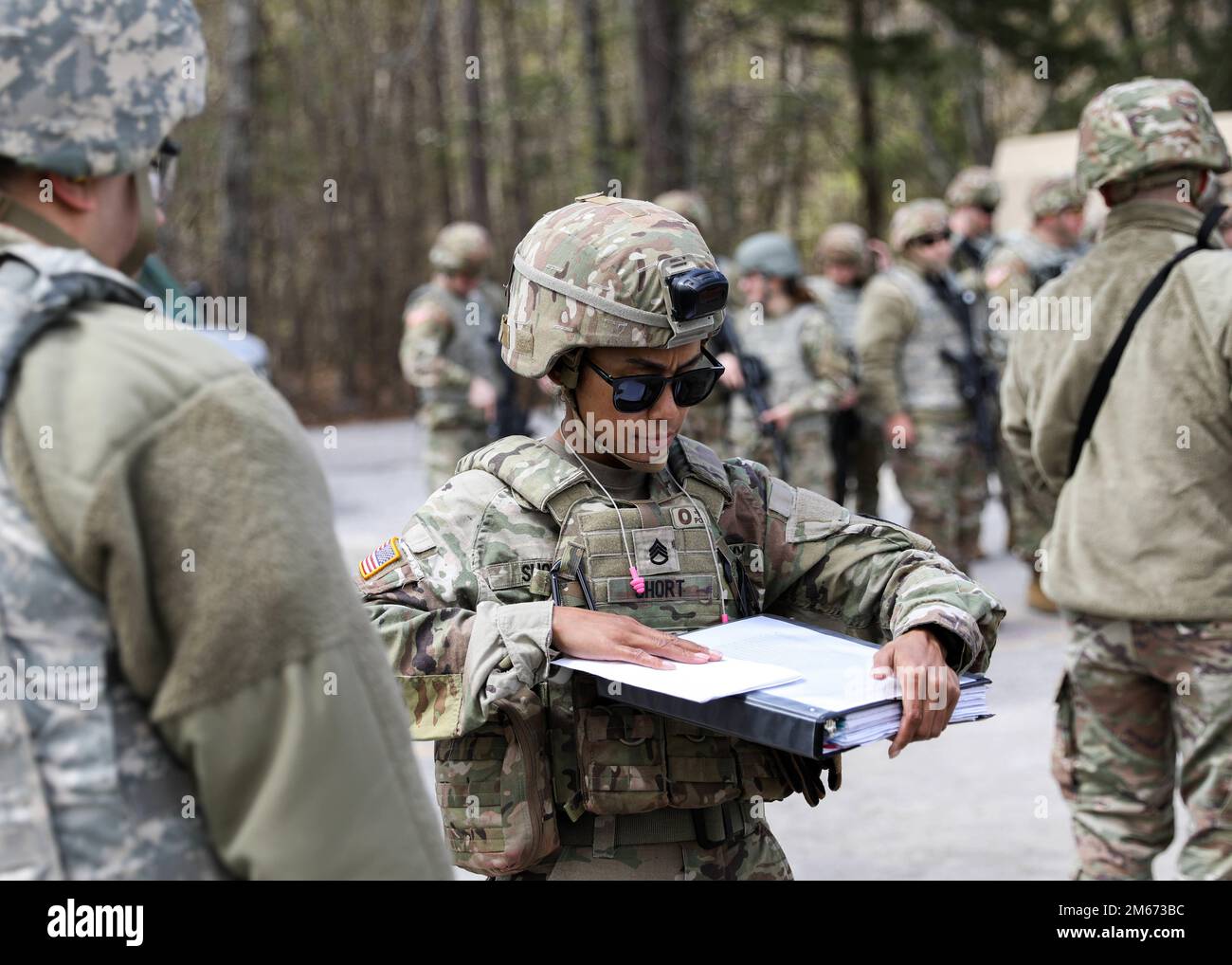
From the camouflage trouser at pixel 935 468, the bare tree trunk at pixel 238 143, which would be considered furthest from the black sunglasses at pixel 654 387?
the bare tree trunk at pixel 238 143

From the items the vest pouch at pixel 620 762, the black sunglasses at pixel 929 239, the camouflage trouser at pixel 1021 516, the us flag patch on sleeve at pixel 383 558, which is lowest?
the camouflage trouser at pixel 1021 516

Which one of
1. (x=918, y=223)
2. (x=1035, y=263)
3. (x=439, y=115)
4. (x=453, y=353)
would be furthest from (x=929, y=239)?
(x=439, y=115)

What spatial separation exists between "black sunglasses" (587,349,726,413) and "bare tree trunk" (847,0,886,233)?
51.7 ft

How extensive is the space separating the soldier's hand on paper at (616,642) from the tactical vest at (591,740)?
12 centimetres

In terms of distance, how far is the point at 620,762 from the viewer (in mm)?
2363

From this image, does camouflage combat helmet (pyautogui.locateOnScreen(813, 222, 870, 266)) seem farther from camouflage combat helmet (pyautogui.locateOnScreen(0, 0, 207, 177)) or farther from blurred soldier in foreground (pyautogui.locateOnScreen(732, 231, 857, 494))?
camouflage combat helmet (pyautogui.locateOnScreen(0, 0, 207, 177))

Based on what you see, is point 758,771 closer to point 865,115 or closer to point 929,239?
point 929,239

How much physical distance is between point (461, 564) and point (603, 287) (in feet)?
1.61

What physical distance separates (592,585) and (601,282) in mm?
480

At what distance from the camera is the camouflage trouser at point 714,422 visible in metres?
8.62

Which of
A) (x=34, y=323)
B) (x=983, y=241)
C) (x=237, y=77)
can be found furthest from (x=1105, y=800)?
(x=237, y=77)

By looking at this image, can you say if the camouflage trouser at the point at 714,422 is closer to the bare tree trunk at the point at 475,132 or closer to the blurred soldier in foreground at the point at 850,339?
the blurred soldier in foreground at the point at 850,339

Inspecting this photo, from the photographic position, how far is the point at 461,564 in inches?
93.6
